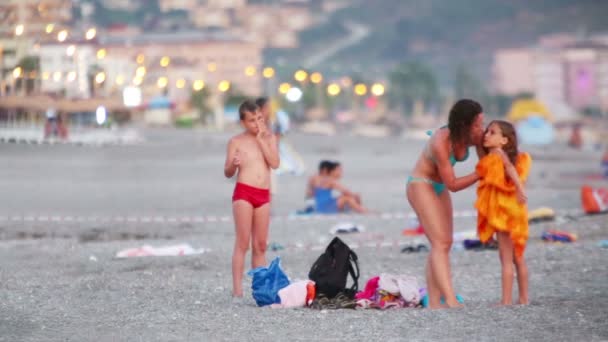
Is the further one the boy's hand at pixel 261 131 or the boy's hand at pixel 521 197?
the boy's hand at pixel 261 131

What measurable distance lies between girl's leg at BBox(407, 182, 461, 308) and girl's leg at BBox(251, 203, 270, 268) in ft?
4.34

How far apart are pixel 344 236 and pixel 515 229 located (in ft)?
23.7

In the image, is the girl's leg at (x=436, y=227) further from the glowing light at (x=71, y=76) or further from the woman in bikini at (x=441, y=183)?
the glowing light at (x=71, y=76)

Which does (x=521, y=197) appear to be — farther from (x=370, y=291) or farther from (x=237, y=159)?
(x=237, y=159)

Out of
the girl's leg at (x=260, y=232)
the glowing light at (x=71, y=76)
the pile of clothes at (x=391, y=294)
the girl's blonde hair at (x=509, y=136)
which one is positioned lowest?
the pile of clothes at (x=391, y=294)

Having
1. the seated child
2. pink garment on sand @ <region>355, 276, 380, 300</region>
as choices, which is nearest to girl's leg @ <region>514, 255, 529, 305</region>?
pink garment on sand @ <region>355, 276, 380, 300</region>

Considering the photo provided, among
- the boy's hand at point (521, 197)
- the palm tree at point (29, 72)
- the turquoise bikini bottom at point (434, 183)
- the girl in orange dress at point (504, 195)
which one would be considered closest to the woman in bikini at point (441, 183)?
the turquoise bikini bottom at point (434, 183)

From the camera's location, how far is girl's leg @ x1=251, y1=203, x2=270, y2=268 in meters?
11.5

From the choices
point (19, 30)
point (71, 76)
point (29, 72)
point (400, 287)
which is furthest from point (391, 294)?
point (71, 76)

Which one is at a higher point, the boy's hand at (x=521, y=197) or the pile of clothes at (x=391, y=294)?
the boy's hand at (x=521, y=197)

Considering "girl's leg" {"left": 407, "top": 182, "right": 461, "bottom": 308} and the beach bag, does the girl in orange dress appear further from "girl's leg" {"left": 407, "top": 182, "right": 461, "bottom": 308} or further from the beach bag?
the beach bag

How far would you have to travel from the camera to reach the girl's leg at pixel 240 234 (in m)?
11.5

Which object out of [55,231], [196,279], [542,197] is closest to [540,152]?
[542,197]

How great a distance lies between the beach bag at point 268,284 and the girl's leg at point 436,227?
107 centimetres
